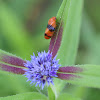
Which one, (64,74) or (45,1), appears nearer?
(64,74)

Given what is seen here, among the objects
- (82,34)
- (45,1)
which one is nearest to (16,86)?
(82,34)

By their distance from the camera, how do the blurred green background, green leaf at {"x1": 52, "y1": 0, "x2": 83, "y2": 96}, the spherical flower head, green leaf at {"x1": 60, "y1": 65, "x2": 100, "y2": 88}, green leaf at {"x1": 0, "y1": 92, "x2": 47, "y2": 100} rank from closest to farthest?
green leaf at {"x1": 60, "y1": 65, "x2": 100, "y2": 88}, the spherical flower head, green leaf at {"x1": 0, "y1": 92, "x2": 47, "y2": 100}, green leaf at {"x1": 52, "y1": 0, "x2": 83, "y2": 96}, the blurred green background

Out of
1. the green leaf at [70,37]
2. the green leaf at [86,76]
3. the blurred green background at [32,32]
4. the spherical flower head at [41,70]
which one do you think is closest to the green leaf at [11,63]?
the spherical flower head at [41,70]

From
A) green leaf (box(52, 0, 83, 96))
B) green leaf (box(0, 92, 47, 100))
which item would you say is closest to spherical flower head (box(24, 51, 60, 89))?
green leaf (box(0, 92, 47, 100))

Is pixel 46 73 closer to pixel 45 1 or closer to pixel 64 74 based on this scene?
pixel 64 74

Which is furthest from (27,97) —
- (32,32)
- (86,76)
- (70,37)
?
(32,32)

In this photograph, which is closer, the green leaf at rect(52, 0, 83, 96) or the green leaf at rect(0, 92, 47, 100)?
the green leaf at rect(0, 92, 47, 100)

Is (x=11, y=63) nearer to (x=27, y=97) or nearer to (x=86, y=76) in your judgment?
(x=27, y=97)

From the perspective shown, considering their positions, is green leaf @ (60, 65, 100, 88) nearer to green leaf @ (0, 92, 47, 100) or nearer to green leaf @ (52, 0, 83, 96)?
green leaf @ (0, 92, 47, 100)

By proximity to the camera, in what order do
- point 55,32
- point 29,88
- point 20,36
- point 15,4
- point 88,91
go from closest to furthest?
point 55,32 < point 29,88 < point 88,91 < point 20,36 < point 15,4
